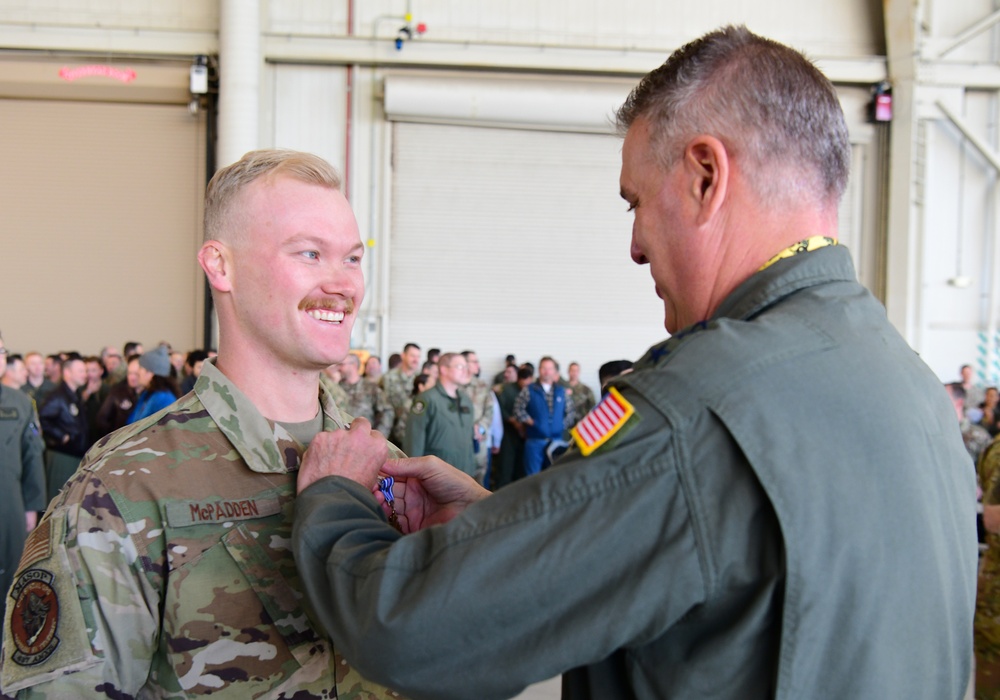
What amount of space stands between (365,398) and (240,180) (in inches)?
281

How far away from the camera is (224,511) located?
60.0 inches

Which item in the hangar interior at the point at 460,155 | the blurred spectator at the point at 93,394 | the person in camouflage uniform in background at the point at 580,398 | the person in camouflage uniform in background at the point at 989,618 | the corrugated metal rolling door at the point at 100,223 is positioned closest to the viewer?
the person in camouflage uniform in background at the point at 989,618

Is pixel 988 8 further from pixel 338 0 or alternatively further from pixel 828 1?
pixel 338 0

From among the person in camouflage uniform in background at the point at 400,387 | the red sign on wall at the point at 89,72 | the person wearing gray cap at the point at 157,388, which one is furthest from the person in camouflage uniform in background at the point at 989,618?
the red sign on wall at the point at 89,72

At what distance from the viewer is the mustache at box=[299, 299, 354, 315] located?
1.66m

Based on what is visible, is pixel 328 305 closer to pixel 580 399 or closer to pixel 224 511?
pixel 224 511

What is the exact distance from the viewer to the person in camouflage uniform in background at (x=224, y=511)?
1.37 m

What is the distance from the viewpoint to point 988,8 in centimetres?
1179

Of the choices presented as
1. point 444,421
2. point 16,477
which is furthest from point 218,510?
point 444,421

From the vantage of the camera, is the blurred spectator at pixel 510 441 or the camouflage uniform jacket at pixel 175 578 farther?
the blurred spectator at pixel 510 441

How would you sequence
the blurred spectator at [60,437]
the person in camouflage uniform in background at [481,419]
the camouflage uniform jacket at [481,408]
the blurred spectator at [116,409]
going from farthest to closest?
the camouflage uniform jacket at [481,408] < the person in camouflage uniform in background at [481,419] < the blurred spectator at [116,409] < the blurred spectator at [60,437]

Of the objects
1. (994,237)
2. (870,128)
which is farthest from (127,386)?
(994,237)

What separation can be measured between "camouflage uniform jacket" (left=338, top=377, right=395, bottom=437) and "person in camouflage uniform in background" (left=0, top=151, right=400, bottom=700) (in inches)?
271

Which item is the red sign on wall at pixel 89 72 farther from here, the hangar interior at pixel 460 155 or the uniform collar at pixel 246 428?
the uniform collar at pixel 246 428
